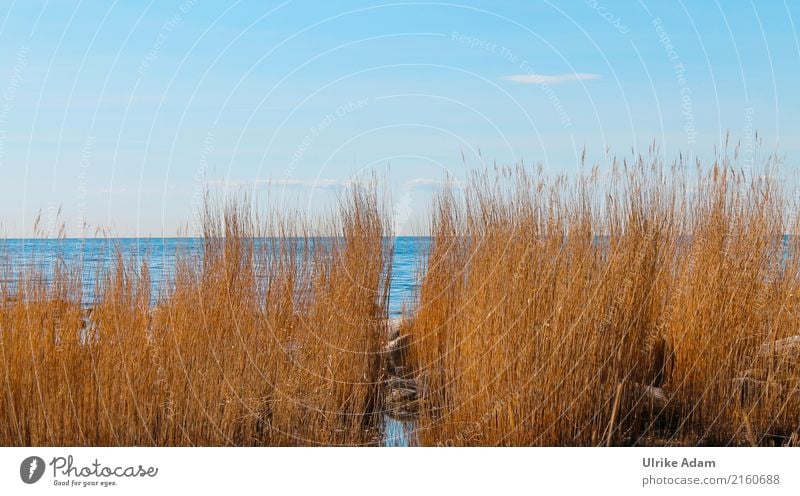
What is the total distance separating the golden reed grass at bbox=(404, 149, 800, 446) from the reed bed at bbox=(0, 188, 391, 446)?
484 mm

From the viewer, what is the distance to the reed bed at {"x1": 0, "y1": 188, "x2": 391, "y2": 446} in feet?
10.4

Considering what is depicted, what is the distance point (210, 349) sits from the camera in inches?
132

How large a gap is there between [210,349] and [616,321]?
192 cm

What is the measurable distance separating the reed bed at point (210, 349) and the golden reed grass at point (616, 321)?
48cm

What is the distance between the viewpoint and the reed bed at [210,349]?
10.4 feet
